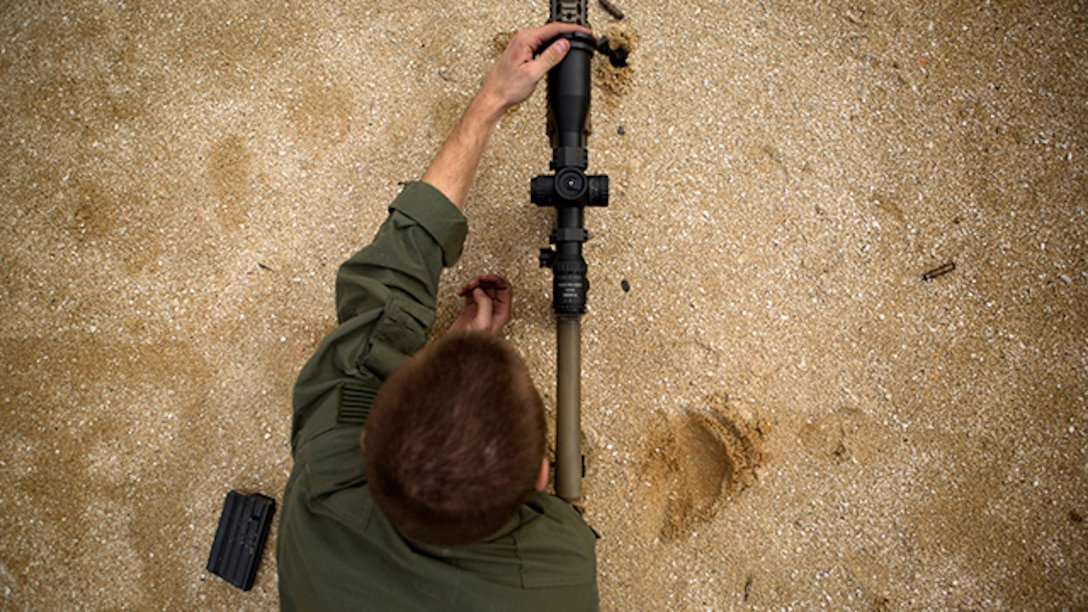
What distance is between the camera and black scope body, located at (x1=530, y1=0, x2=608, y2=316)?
5.09 feet

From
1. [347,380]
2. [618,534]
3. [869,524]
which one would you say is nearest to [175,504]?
[347,380]

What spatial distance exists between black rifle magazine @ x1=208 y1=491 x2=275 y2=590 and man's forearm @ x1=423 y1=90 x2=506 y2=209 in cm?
134

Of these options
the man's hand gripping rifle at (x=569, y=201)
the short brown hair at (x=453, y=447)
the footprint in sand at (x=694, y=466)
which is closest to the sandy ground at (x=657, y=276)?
the footprint in sand at (x=694, y=466)

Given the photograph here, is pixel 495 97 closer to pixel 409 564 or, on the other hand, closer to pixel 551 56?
pixel 551 56

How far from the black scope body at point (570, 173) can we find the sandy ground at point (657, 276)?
48 cm

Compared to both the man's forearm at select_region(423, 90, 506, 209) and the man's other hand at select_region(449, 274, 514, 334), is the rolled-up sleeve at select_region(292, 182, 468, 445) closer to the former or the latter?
the man's forearm at select_region(423, 90, 506, 209)

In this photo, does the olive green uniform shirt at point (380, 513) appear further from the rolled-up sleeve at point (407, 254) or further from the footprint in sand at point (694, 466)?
the footprint in sand at point (694, 466)

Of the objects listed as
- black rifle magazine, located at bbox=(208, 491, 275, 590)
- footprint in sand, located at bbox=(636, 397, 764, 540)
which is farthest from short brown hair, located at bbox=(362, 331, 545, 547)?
black rifle magazine, located at bbox=(208, 491, 275, 590)

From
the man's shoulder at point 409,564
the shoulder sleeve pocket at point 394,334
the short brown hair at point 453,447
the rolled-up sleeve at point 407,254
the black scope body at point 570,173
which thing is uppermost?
the black scope body at point 570,173

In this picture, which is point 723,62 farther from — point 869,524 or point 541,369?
point 869,524

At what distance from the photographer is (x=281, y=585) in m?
1.36

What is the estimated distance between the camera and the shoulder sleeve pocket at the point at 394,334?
1409mm

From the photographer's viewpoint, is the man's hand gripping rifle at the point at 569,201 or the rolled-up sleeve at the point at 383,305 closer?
the rolled-up sleeve at the point at 383,305

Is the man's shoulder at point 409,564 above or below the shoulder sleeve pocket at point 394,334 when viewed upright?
below
